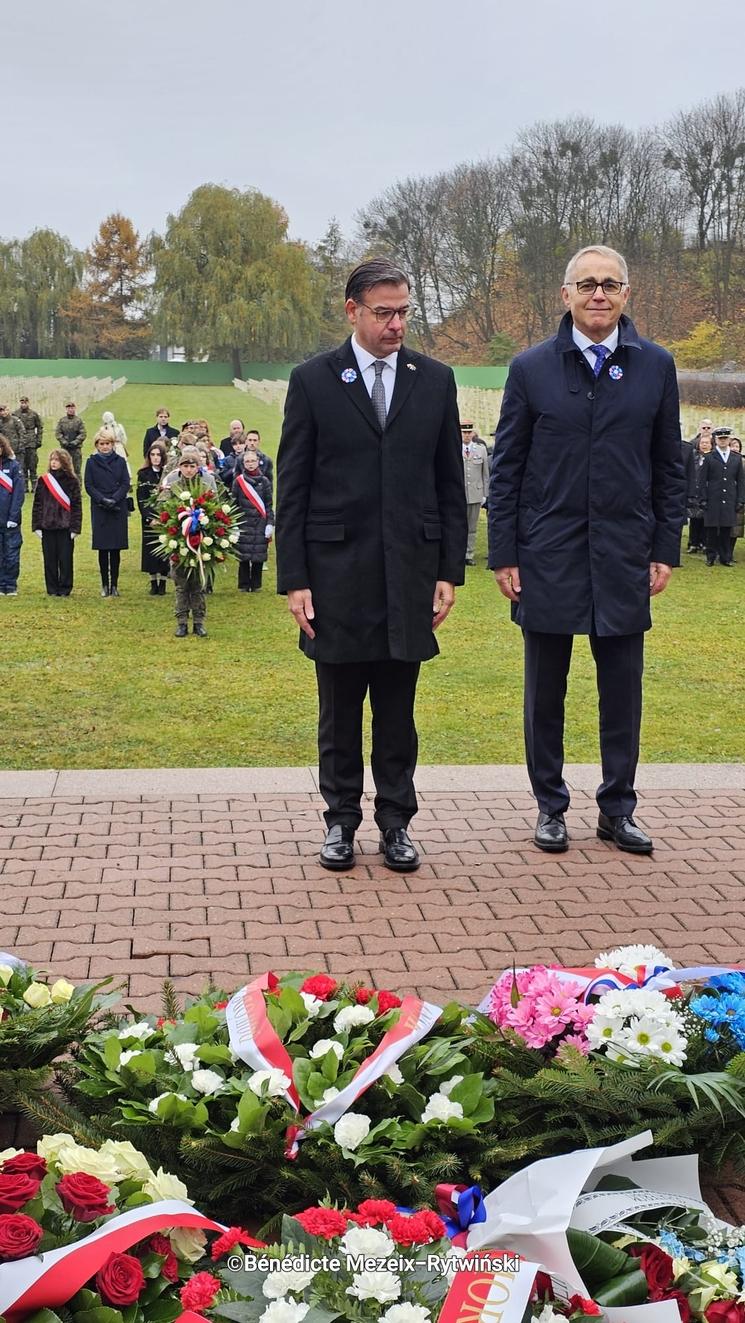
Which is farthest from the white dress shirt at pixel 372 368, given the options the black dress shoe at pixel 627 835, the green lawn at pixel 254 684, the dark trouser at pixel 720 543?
the dark trouser at pixel 720 543

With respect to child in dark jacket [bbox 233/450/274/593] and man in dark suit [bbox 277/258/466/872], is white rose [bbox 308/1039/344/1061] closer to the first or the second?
man in dark suit [bbox 277/258/466/872]

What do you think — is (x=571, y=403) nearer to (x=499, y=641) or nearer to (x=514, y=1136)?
(x=514, y=1136)

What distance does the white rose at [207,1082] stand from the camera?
3283mm

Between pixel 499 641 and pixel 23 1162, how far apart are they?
37.2 ft

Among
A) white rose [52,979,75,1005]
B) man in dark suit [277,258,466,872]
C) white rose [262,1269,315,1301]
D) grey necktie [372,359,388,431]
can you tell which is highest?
grey necktie [372,359,388,431]

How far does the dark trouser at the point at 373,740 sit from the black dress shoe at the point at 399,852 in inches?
1.4

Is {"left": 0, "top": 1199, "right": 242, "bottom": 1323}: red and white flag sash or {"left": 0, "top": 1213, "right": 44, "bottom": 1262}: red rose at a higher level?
{"left": 0, "top": 1213, "right": 44, "bottom": 1262}: red rose

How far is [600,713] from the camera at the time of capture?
19.5ft

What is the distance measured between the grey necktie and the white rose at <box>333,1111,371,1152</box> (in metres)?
2.95

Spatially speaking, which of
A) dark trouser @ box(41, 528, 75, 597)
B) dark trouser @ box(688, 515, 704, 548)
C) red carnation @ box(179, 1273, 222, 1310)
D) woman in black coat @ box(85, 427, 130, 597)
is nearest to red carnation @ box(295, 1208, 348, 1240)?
red carnation @ box(179, 1273, 222, 1310)

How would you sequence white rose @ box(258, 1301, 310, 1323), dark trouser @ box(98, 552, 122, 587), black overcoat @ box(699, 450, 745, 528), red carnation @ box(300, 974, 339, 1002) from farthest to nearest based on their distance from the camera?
black overcoat @ box(699, 450, 745, 528) < dark trouser @ box(98, 552, 122, 587) < red carnation @ box(300, 974, 339, 1002) < white rose @ box(258, 1301, 310, 1323)

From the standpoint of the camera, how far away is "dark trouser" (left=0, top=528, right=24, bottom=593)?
54.5 feet

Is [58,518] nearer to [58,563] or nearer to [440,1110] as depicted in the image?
[58,563]

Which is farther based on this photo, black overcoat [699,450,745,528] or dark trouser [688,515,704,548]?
dark trouser [688,515,704,548]
